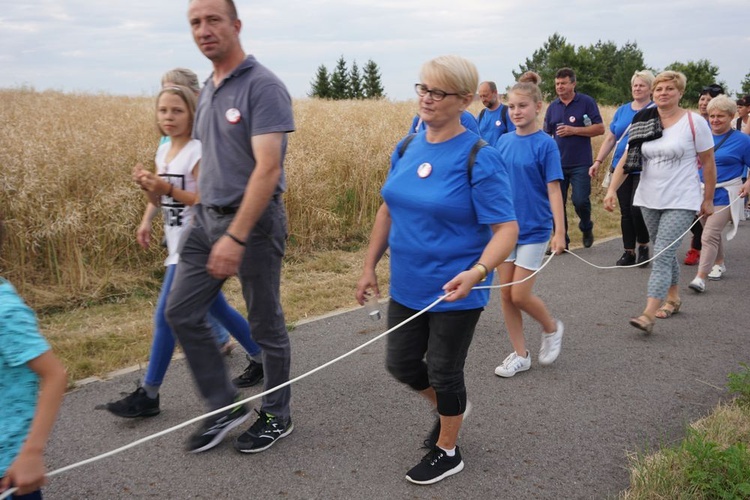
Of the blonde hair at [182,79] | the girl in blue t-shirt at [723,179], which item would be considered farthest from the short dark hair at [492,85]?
the blonde hair at [182,79]

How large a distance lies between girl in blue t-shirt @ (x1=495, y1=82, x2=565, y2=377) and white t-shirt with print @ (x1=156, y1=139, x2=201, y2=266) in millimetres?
1884

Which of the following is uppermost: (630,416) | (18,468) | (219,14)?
(219,14)

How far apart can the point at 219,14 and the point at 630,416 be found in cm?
295

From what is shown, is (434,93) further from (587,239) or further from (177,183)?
(587,239)

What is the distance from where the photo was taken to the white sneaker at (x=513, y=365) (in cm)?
433

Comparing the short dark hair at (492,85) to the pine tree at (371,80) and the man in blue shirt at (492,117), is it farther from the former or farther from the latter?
the pine tree at (371,80)

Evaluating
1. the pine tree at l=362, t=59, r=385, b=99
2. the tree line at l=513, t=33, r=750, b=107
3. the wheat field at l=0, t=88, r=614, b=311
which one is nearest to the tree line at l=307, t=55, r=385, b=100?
the pine tree at l=362, t=59, r=385, b=99

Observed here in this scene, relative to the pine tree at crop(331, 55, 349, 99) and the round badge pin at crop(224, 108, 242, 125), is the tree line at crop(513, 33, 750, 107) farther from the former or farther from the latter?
the round badge pin at crop(224, 108, 242, 125)

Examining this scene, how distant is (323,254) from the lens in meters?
7.65

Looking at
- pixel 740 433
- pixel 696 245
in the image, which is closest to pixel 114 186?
pixel 740 433

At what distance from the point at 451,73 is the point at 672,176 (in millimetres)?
3223

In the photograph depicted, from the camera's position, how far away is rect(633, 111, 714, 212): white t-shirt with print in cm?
517

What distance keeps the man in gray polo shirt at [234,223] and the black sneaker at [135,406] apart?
19.1 inches

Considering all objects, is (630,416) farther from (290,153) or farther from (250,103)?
(290,153)
